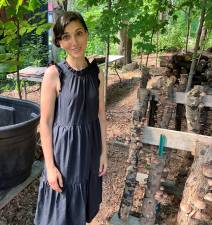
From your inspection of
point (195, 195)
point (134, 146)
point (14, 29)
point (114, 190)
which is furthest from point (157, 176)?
Result: point (14, 29)

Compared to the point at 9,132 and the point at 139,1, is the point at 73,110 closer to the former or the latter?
the point at 9,132

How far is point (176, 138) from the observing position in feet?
6.98

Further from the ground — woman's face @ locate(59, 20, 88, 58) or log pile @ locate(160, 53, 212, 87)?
woman's face @ locate(59, 20, 88, 58)

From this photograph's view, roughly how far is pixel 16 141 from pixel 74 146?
3.40 feet

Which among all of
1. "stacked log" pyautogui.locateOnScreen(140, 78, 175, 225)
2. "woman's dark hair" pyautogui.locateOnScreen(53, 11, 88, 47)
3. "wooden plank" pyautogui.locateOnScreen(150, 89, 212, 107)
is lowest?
"stacked log" pyautogui.locateOnScreen(140, 78, 175, 225)

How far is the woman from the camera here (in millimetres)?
1654

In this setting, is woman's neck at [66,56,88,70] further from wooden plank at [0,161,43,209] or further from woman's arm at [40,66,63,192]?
wooden plank at [0,161,43,209]

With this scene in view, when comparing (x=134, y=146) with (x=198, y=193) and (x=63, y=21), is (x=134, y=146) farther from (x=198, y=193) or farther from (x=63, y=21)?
(x=63, y=21)

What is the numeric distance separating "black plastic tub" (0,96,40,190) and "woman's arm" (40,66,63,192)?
89 cm

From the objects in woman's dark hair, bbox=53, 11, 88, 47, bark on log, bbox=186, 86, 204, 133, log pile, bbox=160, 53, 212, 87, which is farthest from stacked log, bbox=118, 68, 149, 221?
log pile, bbox=160, 53, 212, 87

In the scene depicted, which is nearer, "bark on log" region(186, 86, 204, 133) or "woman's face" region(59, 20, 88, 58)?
"woman's face" region(59, 20, 88, 58)

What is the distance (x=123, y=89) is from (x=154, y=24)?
3163 millimetres

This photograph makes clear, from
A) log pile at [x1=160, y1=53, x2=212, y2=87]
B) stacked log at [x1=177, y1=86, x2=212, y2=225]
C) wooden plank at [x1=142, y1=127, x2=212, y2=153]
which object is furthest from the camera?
log pile at [x1=160, y1=53, x2=212, y2=87]

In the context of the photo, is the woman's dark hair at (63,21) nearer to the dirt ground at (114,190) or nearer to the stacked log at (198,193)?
the stacked log at (198,193)
